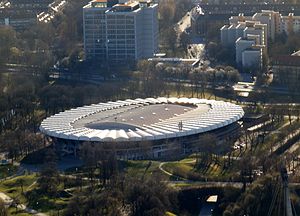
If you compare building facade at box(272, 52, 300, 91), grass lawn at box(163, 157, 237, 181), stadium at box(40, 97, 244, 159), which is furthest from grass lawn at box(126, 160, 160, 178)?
building facade at box(272, 52, 300, 91)

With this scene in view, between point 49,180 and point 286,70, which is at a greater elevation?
point 286,70

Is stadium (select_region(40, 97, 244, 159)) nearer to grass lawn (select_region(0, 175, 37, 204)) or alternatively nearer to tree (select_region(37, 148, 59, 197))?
tree (select_region(37, 148, 59, 197))

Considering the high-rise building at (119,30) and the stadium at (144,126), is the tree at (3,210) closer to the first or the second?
the stadium at (144,126)

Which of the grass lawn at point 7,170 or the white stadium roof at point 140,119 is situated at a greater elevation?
the white stadium roof at point 140,119

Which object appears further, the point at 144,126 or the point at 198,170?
the point at 144,126

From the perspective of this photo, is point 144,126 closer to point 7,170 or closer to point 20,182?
point 7,170

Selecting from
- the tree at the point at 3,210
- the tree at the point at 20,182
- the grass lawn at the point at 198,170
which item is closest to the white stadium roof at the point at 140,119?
the grass lawn at the point at 198,170

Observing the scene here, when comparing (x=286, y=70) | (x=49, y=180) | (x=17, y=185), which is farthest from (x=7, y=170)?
(x=286, y=70)

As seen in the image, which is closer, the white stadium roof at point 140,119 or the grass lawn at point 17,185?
the grass lawn at point 17,185
